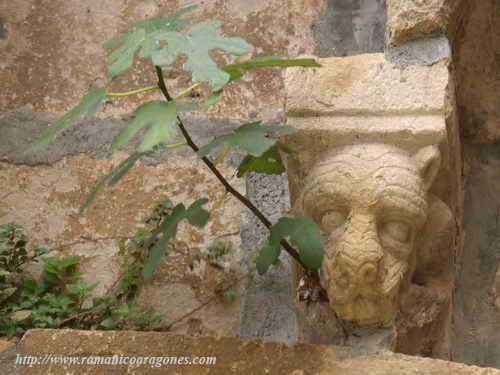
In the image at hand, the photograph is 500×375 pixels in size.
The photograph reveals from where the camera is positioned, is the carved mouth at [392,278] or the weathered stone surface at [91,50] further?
the weathered stone surface at [91,50]

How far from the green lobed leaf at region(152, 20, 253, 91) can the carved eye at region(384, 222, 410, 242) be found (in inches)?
17.6

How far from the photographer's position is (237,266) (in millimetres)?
2230

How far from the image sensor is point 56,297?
2127mm

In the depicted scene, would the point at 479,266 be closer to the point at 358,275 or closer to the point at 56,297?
the point at 358,275

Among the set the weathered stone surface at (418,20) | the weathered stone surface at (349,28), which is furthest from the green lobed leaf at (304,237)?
the weathered stone surface at (349,28)

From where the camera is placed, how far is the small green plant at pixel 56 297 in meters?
2.06

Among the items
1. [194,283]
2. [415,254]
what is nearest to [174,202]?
[194,283]

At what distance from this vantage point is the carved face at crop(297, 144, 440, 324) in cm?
168

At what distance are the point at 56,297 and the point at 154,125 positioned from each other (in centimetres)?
77

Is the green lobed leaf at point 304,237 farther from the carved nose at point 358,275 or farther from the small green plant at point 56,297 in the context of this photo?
the small green plant at point 56,297

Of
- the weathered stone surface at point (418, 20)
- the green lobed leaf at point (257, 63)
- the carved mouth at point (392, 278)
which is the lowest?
the carved mouth at point (392, 278)

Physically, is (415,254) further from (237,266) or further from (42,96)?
(42,96)

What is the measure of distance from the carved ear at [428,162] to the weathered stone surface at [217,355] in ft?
1.17

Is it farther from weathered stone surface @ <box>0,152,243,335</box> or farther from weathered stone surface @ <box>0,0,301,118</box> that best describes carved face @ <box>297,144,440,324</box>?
weathered stone surface @ <box>0,0,301,118</box>
